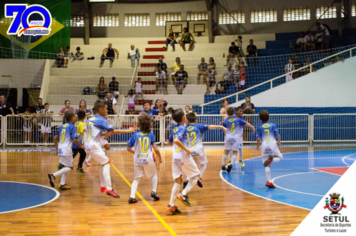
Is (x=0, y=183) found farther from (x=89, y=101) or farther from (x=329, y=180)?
(x=89, y=101)

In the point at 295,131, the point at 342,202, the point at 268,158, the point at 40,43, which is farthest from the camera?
the point at 40,43

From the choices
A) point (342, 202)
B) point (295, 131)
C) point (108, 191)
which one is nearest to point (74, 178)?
point (108, 191)

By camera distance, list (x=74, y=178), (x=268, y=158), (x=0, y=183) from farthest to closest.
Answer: (x=74, y=178) → (x=0, y=183) → (x=268, y=158)

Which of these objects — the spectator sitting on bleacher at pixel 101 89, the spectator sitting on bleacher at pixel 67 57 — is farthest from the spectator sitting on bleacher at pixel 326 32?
the spectator sitting on bleacher at pixel 67 57

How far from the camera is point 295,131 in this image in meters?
16.2

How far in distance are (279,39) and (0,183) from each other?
20.7m

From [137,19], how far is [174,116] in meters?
22.3

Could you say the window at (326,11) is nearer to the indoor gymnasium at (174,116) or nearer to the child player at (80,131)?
the indoor gymnasium at (174,116)

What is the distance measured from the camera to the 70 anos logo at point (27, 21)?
20812 millimetres

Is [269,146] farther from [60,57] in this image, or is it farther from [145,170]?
[60,57]

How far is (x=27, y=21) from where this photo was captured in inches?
833

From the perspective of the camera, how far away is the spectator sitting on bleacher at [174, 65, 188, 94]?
791 inches

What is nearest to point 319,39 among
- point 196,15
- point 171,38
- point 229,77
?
point 229,77

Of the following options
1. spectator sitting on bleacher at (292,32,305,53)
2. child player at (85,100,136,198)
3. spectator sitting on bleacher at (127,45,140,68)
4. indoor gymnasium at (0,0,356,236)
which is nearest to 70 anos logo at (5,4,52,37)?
indoor gymnasium at (0,0,356,236)
